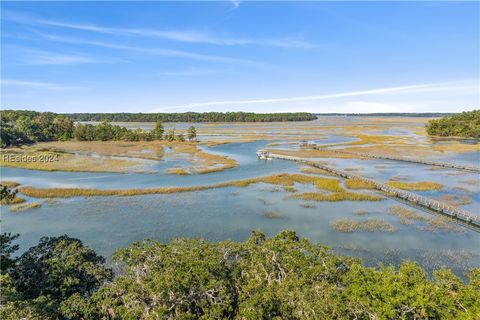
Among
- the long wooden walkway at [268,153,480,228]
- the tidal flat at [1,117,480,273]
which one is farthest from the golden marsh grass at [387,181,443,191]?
the long wooden walkway at [268,153,480,228]

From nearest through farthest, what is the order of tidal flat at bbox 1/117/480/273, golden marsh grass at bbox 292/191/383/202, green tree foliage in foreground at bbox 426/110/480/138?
1. tidal flat at bbox 1/117/480/273
2. golden marsh grass at bbox 292/191/383/202
3. green tree foliage in foreground at bbox 426/110/480/138

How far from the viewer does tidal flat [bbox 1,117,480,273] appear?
34094 millimetres

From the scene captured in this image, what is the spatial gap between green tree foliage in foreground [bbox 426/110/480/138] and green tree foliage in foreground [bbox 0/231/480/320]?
150795 mm

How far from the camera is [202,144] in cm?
11994

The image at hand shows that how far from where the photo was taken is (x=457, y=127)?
14300 centimetres

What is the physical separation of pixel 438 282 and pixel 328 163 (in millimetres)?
63074

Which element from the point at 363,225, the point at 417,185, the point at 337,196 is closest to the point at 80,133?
the point at 337,196

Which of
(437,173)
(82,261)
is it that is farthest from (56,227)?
(437,173)

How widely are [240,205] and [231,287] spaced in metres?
27.1

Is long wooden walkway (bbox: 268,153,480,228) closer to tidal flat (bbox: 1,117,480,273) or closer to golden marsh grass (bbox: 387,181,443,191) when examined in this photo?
tidal flat (bbox: 1,117,480,273)

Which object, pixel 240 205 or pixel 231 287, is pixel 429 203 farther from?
pixel 231 287

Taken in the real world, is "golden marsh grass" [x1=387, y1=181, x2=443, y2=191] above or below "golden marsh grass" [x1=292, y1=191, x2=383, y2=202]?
above

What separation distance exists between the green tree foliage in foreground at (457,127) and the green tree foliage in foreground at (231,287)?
151 m

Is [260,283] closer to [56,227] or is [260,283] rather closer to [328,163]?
[56,227]
